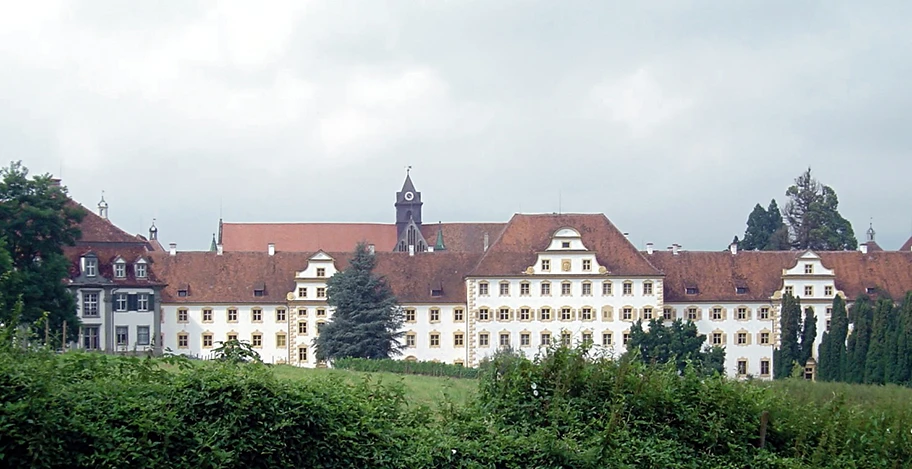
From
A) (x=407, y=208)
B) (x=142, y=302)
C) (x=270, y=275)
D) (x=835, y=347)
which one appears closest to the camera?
(x=835, y=347)

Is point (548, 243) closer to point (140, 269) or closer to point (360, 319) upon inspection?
point (360, 319)

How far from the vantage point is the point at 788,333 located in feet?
246

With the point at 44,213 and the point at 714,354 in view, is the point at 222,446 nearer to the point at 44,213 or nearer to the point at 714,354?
the point at 44,213

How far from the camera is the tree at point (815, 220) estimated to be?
324ft

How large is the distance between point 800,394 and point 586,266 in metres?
62.4

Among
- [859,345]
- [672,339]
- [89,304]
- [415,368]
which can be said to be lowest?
[415,368]

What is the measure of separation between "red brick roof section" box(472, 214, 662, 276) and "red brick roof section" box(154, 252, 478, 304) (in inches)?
101

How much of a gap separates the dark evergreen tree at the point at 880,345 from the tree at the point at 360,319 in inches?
1043

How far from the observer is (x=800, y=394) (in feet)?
52.3

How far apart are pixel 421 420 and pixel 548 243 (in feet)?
218

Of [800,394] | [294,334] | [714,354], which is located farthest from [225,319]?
[800,394]

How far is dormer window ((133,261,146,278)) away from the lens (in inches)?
2835

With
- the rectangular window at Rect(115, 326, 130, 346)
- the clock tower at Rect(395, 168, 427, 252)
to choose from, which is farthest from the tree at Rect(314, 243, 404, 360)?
the clock tower at Rect(395, 168, 427, 252)

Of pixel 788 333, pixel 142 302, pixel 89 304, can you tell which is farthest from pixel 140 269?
pixel 788 333
